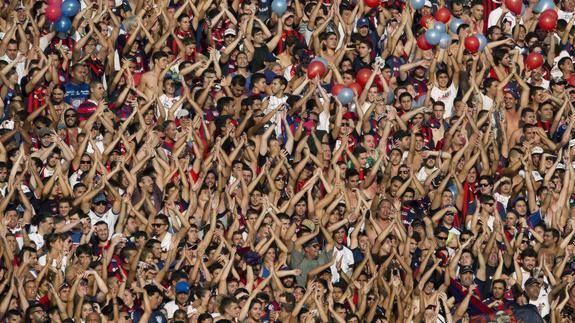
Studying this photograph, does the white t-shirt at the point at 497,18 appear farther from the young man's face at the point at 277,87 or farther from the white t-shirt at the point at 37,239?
the white t-shirt at the point at 37,239

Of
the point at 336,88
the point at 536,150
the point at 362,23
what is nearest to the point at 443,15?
the point at 362,23

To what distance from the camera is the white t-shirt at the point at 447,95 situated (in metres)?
31.3

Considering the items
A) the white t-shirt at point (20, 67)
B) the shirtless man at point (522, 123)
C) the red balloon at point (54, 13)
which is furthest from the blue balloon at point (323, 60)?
the white t-shirt at point (20, 67)

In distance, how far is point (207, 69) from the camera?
101ft

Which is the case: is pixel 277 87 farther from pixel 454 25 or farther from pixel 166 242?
pixel 166 242

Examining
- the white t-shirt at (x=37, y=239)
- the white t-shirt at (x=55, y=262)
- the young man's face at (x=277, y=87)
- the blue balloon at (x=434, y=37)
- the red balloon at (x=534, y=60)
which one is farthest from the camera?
the red balloon at (x=534, y=60)

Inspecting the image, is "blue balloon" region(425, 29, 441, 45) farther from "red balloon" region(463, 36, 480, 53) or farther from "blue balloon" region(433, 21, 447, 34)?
"red balloon" region(463, 36, 480, 53)

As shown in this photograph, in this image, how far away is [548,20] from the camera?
32.3m

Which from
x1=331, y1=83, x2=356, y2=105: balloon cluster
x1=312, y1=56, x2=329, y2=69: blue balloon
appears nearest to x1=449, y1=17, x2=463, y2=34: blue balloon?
x1=312, y1=56, x2=329, y2=69: blue balloon

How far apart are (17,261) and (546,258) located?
6190mm

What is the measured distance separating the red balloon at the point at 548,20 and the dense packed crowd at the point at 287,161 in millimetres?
29

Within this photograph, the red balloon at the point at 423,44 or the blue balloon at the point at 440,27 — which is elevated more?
the blue balloon at the point at 440,27

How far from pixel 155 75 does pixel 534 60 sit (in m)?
4.96

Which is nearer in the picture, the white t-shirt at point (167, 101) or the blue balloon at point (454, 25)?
the white t-shirt at point (167, 101)
